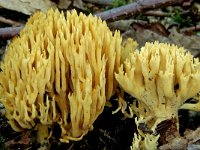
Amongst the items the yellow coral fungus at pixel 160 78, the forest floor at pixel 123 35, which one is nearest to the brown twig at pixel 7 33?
the forest floor at pixel 123 35

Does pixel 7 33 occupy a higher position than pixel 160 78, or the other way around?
pixel 7 33

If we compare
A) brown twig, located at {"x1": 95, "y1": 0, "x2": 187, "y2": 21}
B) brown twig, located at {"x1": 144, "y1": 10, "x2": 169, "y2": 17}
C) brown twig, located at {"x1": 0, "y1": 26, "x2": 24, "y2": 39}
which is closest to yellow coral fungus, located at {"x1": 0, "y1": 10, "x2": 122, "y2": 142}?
brown twig, located at {"x1": 0, "y1": 26, "x2": 24, "y2": 39}

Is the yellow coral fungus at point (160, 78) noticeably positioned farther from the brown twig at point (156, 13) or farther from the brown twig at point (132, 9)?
the brown twig at point (156, 13)

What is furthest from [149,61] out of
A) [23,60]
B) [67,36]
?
[23,60]

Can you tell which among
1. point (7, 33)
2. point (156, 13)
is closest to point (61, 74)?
point (7, 33)

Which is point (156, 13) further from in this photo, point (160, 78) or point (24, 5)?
point (160, 78)

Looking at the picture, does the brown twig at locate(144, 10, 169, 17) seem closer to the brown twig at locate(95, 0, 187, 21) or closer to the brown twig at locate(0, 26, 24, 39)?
the brown twig at locate(95, 0, 187, 21)

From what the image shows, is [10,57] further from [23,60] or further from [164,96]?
[164,96]
